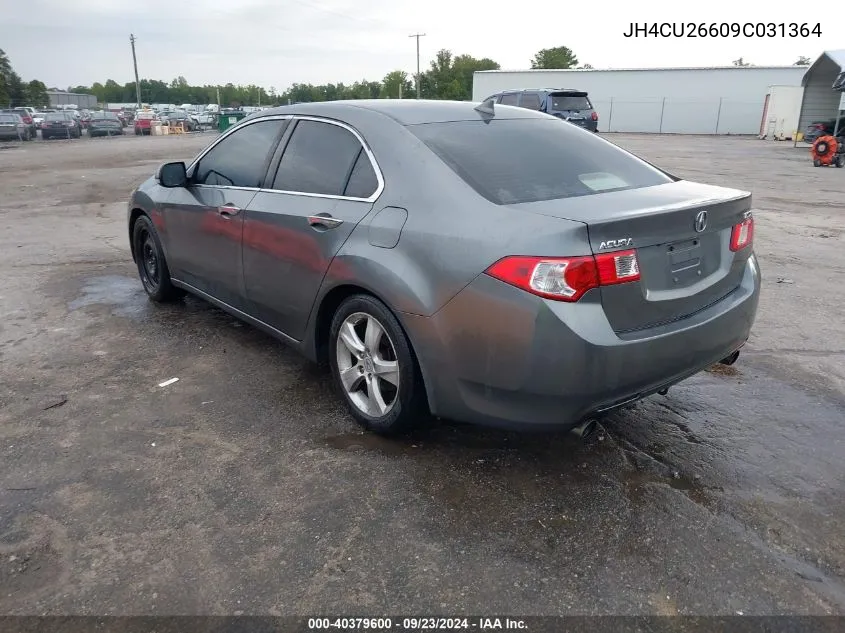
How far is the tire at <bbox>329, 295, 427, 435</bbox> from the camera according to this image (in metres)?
3.07

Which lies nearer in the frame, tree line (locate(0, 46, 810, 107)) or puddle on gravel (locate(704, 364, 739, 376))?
puddle on gravel (locate(704, 364, 739, 376))

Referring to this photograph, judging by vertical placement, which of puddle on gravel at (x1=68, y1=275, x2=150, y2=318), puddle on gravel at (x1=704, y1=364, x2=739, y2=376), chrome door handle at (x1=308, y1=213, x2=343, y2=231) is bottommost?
puddle on gravel at (x1=68, y1=275, x2=150, y2=318)

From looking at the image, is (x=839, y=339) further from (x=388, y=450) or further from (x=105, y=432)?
(x=105, y=432)

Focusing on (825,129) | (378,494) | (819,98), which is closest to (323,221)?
(378,494)

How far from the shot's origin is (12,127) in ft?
108

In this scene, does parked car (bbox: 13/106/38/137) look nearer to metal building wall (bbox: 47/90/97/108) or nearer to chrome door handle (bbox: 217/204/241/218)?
chrome door handle (bbox: 217/204/241/218)

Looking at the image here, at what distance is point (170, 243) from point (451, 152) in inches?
109

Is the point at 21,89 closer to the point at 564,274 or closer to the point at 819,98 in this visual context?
the point at 819,98

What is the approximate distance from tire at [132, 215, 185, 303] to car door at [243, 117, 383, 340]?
160 cm

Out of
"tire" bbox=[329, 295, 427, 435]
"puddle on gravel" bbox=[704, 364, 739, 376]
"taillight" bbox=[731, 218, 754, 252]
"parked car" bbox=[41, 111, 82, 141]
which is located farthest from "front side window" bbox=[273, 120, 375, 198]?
"parked car" bbox=[41, 111, 82, 141]

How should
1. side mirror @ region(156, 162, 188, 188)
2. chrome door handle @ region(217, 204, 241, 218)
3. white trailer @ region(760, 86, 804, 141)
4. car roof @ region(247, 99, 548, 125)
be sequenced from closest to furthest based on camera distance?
1. car roof @ region(247, 99, 548, 125)
2. chrome door handle @ region(217, 204, 241, 218)
3. side mirror @ region(156, 162, 188, 188)
4. white trailer @ region(760, 86, 804, 141)

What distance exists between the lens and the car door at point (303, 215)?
335cm

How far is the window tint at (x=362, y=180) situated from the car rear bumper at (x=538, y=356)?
29.3 inches

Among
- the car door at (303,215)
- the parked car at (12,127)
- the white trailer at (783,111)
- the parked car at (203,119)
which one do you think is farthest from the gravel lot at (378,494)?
the parked car at (203,119)
